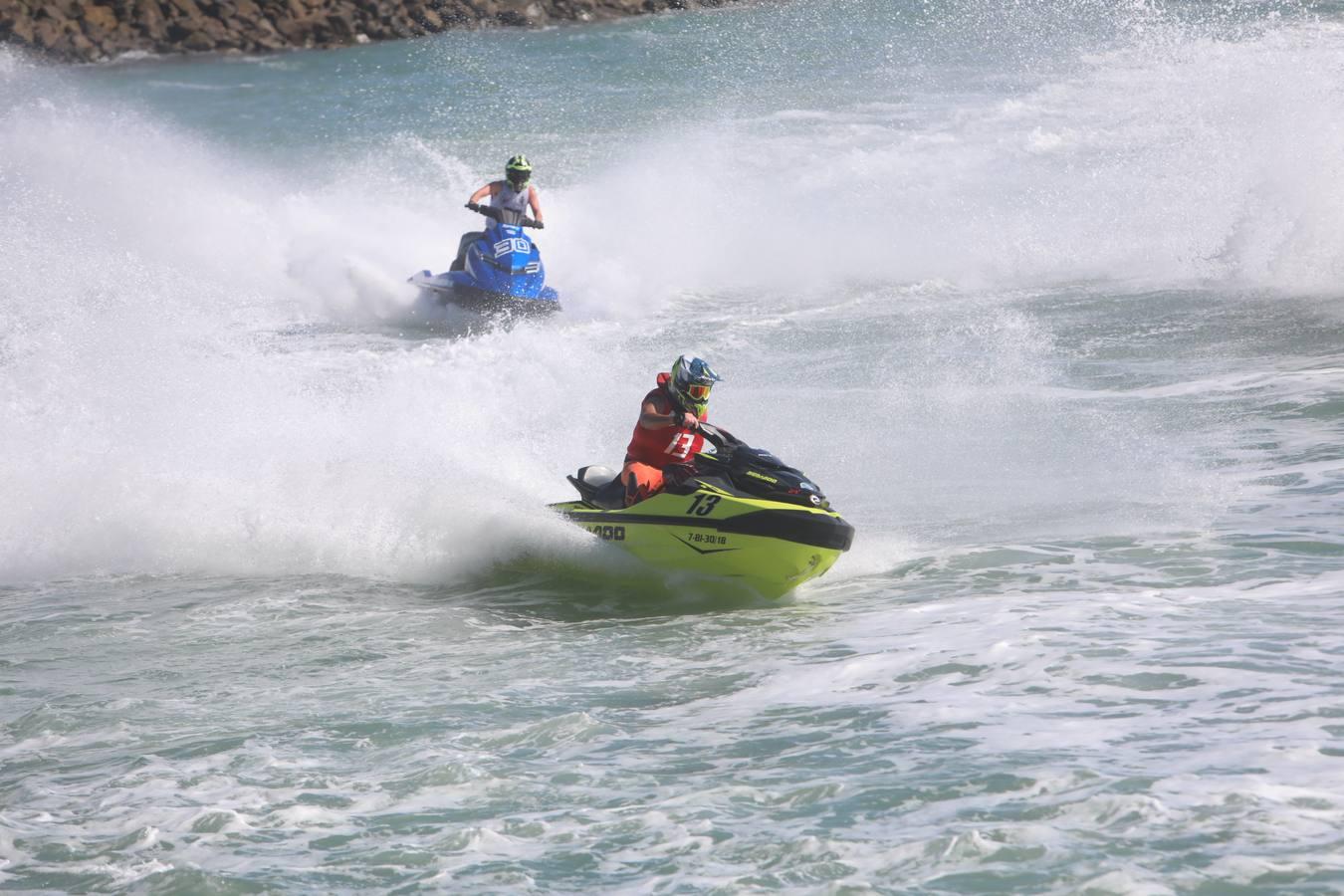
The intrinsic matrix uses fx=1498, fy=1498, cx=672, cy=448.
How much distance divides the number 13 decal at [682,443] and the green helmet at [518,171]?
33.2ft

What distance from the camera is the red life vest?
981cm

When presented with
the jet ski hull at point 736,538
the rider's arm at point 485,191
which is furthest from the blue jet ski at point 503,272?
the jet ski hull at point 736,538

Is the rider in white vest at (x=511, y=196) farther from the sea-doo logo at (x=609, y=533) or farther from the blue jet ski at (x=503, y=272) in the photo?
the sea-doo logo at (x=609, y=533)

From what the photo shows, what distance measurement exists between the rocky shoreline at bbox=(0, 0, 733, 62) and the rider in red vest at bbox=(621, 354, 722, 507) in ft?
120

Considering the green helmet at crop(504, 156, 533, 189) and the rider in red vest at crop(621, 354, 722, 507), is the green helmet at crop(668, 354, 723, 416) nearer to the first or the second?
the rider in red vest at crop(621, 354, 722, 507)

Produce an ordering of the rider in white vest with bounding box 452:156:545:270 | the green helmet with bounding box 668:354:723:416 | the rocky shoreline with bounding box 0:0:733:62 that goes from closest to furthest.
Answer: the green helmet with bounding box 668:354:723:416 < the rider in white vest with bounding box 452:156:545:270 < the rocky shoreline with bounding box 0:0:733:62

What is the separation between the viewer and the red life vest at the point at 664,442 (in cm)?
981

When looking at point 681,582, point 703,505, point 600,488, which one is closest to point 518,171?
point 600,488

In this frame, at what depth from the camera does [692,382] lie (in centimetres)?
975

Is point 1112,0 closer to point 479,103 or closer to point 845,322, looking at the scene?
point 479,103

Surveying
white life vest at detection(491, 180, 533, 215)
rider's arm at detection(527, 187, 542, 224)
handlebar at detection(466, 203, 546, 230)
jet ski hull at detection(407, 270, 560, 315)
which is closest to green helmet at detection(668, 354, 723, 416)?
jet ski hull at detection(407, 270, 560, 315)

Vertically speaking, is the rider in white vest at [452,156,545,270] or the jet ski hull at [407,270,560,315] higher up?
the rider in white vest at [452,156,545,270]

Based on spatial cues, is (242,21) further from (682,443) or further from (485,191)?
(682,443)

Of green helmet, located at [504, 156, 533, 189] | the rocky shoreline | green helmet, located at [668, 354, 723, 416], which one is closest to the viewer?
green helmet, located at [668, 354, 723, 416]
